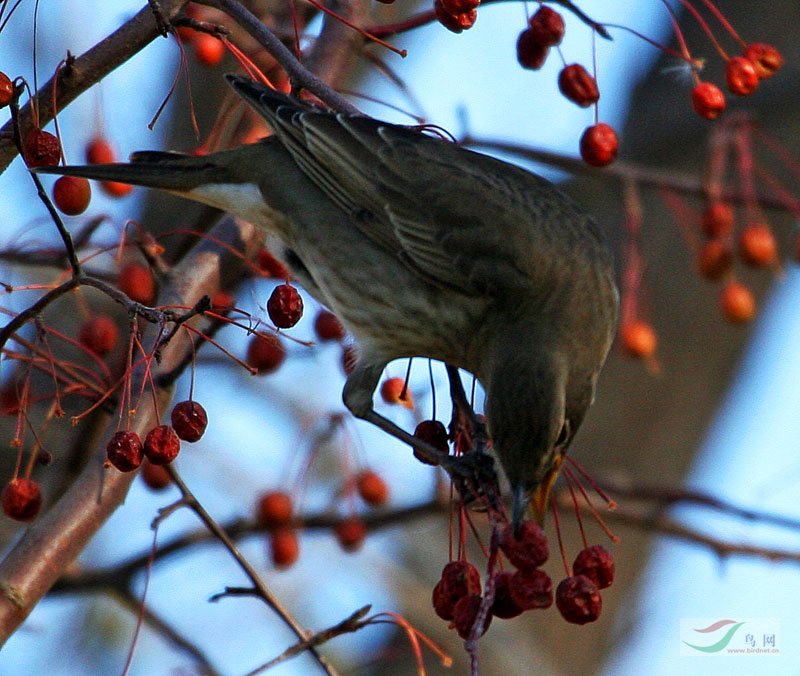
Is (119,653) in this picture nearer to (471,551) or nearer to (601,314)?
(471,551)

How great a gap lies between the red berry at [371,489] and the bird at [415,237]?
893 millimetres

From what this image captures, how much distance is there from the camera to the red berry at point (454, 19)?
325 cm

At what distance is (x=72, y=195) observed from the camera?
3.41 m

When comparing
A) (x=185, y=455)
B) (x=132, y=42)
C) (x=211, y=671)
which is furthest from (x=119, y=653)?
(x=132, y=42)

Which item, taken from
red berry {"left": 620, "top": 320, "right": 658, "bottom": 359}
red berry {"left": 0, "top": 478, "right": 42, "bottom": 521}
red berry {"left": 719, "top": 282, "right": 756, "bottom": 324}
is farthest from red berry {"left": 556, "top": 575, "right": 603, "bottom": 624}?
red berry {"left": 719, "top": 282, "right": 756, "bottom": 324}

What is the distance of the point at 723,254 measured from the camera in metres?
5.29

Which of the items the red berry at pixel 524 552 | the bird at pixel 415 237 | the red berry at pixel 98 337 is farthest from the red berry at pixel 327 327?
the red berry at pixel 524 552

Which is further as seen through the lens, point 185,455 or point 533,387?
point 185,455

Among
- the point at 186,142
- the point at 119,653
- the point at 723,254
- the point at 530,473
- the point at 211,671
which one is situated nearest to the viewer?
the point at 530,473

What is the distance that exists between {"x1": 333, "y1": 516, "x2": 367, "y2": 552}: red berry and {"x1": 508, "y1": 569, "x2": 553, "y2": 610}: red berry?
1662 mm

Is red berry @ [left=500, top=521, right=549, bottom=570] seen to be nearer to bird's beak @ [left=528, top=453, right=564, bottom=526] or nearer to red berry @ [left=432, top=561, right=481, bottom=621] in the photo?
red berry @ [left=432, top=561, right=481, bottom=621]

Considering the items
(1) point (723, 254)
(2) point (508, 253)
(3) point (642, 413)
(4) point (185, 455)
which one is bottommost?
(4) point (185, 455)

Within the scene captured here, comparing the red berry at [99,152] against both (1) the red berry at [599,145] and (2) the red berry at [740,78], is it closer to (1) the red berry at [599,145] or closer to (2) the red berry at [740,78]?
(1) the red berry at [599,145]

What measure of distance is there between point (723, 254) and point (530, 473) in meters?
Answer: 2.29
